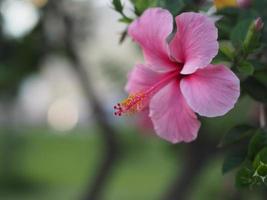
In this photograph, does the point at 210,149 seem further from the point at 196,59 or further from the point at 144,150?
the point at 144,150

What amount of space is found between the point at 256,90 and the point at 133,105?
21cm

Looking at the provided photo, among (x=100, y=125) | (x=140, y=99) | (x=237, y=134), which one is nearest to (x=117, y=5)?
(x=140, y=99)

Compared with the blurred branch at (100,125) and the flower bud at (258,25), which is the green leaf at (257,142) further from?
the blurred branch at (100,125)

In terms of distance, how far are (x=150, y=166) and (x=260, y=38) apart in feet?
32.2

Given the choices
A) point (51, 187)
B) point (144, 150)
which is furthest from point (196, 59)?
point (144, 150)

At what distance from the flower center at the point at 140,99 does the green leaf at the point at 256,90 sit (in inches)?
5.3

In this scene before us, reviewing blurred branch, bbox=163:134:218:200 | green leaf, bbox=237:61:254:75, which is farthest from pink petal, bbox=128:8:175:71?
blurred branch, bbox=163:134:218:200

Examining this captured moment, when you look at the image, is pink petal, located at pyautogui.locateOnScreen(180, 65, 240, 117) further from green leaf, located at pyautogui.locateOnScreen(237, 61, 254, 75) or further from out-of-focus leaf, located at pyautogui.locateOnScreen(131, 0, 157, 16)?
out-of-focus leaf, located at pyautogui.locateOnScreen(131, 0, 157, 16)

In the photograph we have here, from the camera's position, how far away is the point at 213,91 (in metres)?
0.85

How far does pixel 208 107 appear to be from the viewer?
84cm

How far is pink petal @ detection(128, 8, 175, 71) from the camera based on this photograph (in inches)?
35.0

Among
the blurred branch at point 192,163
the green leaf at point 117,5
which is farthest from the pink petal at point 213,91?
the blurred branch at point 192,163

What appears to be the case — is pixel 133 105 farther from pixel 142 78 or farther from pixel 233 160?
pixel 233 160

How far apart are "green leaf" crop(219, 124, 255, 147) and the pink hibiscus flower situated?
0.37ft
